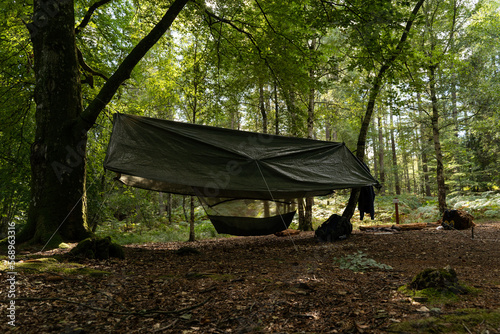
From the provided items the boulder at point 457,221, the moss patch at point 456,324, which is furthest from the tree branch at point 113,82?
the boulder at point 457,221

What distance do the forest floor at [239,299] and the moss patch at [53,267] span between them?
0.01 meters

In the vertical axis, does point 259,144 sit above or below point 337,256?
above

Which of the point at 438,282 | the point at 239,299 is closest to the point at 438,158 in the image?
the point at 438,282

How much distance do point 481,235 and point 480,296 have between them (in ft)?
14.1

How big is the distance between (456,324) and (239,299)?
125cm

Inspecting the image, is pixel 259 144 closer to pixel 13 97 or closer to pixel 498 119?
pixel 13 97

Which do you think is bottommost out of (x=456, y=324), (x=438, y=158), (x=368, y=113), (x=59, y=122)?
(x=456, y=324)

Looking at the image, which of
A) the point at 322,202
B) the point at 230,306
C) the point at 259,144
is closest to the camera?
the point at 230,306

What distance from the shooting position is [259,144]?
13.7ft

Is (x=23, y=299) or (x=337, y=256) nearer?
(x=23, y=299)

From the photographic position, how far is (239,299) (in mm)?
1868

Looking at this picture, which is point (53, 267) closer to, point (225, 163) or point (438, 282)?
point (225, 163)

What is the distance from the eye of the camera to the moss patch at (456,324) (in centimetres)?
128

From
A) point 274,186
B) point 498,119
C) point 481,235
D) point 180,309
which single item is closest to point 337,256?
point 274,186
